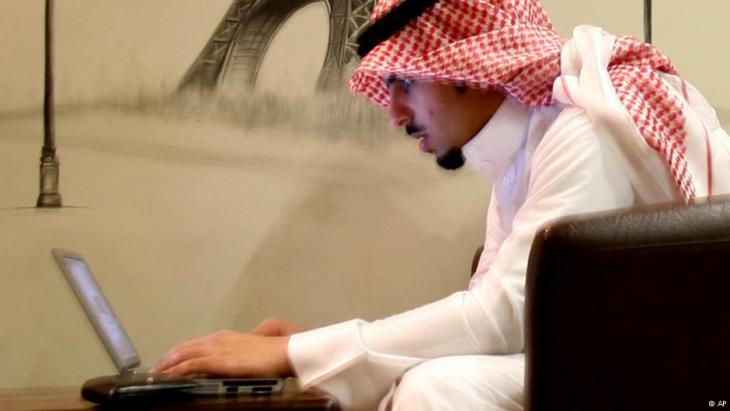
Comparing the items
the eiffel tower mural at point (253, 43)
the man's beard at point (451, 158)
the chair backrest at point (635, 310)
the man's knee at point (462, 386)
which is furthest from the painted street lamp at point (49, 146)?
the chair backrest at point (635, 310)

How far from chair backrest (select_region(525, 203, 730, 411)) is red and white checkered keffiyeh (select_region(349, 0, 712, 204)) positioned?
0.37 m

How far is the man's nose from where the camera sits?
4.83 ft

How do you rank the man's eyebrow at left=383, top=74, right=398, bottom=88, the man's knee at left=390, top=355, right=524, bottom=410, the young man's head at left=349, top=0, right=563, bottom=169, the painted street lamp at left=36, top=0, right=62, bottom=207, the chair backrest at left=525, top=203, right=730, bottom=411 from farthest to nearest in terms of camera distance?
the painted street lamp at left=36, top=0, right=62, bottom=207
the man's eyebrow at left=383, top=74, right=398, bottom=88
the young man's head at left=349, top=0, right=563, bottom=169
the man's knee at left=390, top=355, right=524, bottom=410
the chair backrest at left=525, top=203, right=730, bottom=411

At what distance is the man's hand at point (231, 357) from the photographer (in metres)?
1.13

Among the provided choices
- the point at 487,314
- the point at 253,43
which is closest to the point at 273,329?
the point at 487,314

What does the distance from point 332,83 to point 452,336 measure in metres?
0.97

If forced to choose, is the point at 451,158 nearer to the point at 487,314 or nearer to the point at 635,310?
the point at 487,314

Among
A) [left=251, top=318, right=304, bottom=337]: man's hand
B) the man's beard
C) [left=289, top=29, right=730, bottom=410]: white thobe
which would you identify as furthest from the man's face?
[left=251, top=318, right=304, bottom=337]: man's hand

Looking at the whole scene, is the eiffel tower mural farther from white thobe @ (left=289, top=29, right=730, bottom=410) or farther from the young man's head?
white thobe @ (left=289, top=29, right=730, bottom=410)

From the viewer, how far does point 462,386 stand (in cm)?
96

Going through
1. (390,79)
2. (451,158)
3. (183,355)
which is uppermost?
(390,79)

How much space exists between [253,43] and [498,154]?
0.77 meters

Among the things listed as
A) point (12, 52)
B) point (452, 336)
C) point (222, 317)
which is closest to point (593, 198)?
point (452, 336)

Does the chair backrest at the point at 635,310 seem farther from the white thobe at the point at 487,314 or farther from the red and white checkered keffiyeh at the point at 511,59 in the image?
the red and white checkered keffiyeh at the point at 511,59
